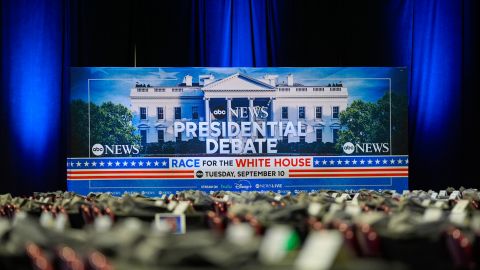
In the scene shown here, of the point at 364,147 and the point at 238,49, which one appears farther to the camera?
the point at 238,49

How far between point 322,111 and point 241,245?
15006mm

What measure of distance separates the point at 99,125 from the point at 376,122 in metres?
5.66

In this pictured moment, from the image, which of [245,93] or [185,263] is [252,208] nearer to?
[185,263]

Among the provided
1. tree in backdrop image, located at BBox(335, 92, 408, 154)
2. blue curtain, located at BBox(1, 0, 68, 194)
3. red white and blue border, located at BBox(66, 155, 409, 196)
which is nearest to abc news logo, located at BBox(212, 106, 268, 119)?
red white and blue border, located at BBox(66, 155, 409, 196)

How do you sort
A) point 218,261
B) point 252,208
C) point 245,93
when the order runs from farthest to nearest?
point 245,93 → point 252,208 → point 218,261

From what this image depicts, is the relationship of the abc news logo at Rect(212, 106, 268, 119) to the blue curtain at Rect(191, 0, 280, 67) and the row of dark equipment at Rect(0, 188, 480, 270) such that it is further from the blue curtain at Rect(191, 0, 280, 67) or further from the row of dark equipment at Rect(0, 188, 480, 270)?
the row of dark equipment at Rect(0, 188, 480, 270)

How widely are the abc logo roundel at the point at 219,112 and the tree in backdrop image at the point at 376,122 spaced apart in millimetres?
2395

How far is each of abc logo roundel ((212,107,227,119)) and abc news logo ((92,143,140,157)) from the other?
1.74 m

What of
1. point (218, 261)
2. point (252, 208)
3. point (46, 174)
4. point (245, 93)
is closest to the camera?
point (218, 261)

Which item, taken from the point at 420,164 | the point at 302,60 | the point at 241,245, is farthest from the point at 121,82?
the point at 241,245

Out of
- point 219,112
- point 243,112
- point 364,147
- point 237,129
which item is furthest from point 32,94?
point 364,147

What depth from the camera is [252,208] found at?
31.2 ft

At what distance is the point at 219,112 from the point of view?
19719mm

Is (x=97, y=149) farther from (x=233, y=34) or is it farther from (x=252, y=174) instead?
(x=233, y=34)
